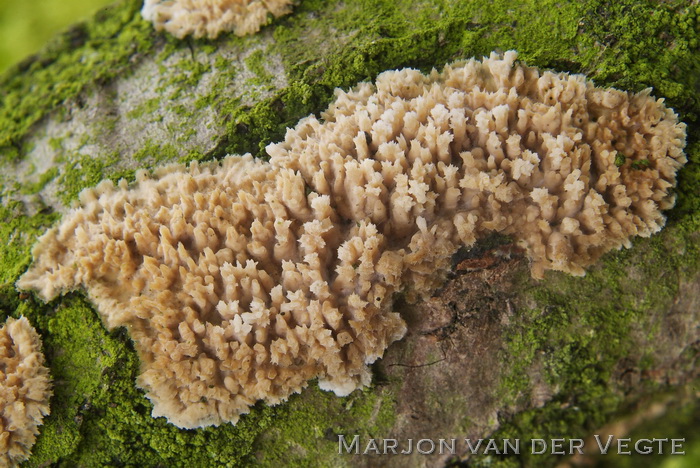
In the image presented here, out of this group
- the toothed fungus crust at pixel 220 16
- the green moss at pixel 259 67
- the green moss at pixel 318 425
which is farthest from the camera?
the toothed fungus crust at pixel 220 16

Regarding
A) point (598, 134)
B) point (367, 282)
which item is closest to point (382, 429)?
point (367, 282)

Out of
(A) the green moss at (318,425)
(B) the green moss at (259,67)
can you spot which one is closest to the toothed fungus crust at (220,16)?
(B) the green moss at (259,67)

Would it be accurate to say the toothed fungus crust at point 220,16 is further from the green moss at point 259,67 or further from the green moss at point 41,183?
the green moss at point 41,183

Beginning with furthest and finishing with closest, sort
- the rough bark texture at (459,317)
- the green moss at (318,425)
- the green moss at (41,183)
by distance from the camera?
the green moss at (41,183)
the green moss at (318,425)
the rough bark texture at (459,317)

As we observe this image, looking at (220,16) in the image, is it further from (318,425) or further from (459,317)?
(318,425)

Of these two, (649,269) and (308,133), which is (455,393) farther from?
(308,133)

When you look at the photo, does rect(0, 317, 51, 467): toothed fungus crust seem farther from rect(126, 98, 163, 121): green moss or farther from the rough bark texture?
A: rect(126, 98, 163, 121): green moss

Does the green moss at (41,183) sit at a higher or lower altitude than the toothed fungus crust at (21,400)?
higher
